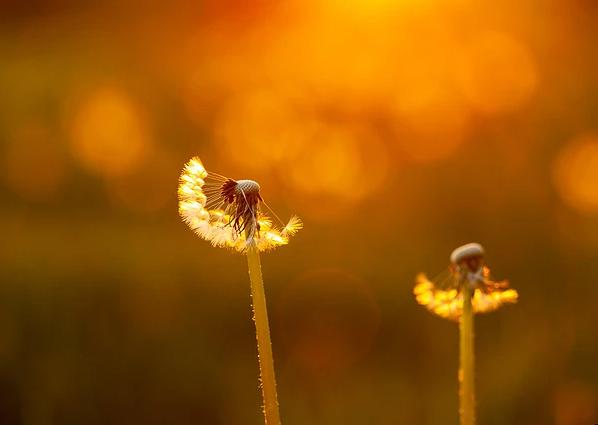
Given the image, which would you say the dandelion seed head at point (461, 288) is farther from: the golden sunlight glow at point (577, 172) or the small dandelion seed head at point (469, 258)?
the golden sunlight glow at point (577, 172)

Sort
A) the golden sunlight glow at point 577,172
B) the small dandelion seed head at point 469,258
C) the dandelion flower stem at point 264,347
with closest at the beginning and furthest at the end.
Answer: the dandelion flower stem at point 264,347, the small dandelion seed head at point 469,258, the golden sunlight glow at point 577,172

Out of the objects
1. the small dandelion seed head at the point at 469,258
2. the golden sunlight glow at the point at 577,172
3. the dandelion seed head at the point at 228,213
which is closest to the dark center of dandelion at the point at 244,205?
the dandelion seed head at the point at 228,213

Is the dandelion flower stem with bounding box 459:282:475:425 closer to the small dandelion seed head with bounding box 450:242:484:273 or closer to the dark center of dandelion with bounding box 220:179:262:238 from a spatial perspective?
the small dandelion seed head with bounding box 450:242:484:273

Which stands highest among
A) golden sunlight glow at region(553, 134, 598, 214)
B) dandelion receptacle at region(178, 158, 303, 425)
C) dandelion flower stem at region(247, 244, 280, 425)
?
golden sunlight glow at region(553, 134, 598, 214)

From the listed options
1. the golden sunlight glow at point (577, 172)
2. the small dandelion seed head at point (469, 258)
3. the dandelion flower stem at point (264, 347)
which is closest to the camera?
the dandelion flower stem at point (264, 347)

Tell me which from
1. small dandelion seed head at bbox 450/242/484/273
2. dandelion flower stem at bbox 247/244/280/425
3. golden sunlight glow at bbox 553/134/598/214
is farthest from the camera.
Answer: golden sunlight glow at bbox 553/134/598/214

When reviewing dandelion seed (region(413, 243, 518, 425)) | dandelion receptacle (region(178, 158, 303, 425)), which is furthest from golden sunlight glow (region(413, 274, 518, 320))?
dandelion receptacle (region(178, 158, 303, 425))

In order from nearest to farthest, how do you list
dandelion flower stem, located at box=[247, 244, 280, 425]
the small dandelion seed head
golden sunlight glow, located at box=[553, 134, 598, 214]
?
dandelion flower stem, located at box=[247, 244, 280, 425], the small dandelion seed head, golden sunlight glow, located at box=[553, 134, 598, 214]

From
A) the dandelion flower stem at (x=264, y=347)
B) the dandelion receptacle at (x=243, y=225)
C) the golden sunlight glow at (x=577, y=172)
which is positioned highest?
the golden sunlight glow at (x=577, y=172)

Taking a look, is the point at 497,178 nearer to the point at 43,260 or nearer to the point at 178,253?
the point at 178,253
